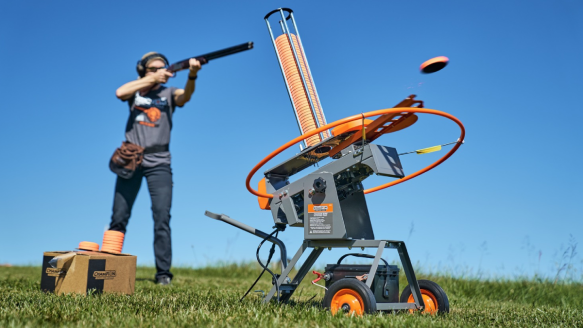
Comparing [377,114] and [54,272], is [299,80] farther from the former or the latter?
[54,272]

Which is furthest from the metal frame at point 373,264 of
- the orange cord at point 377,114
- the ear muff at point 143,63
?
the ear muff at point 143,63

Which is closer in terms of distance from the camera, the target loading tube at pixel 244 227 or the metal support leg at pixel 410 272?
the metal support leg at pixel 410 272

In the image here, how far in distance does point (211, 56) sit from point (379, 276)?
153 inches

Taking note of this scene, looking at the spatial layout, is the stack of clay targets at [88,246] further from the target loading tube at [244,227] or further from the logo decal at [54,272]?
the target loading tube at [244,227]

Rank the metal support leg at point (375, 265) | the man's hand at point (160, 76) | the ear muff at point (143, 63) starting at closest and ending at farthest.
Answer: the metal support leg at point (375, 265)
the man's hand at point (160, 76)
the ear muff at point (143, 63)

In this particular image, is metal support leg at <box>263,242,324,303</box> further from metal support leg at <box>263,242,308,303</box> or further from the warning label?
the warning label

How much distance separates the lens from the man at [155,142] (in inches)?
218

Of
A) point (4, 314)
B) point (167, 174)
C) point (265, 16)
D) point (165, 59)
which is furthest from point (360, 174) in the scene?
point (165, 59)

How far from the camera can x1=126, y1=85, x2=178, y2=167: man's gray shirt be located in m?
5.69

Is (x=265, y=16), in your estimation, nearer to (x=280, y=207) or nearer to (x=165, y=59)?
(x=280, y=207)

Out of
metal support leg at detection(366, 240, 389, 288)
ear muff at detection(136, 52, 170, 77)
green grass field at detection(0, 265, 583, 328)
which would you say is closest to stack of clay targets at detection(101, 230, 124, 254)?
green grass field at detection(0, 265, 583, 328)

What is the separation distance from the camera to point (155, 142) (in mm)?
5695

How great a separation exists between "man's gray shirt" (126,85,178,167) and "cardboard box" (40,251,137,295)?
1.50 metres

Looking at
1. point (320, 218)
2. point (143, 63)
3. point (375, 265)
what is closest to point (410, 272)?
point (375, 265)
